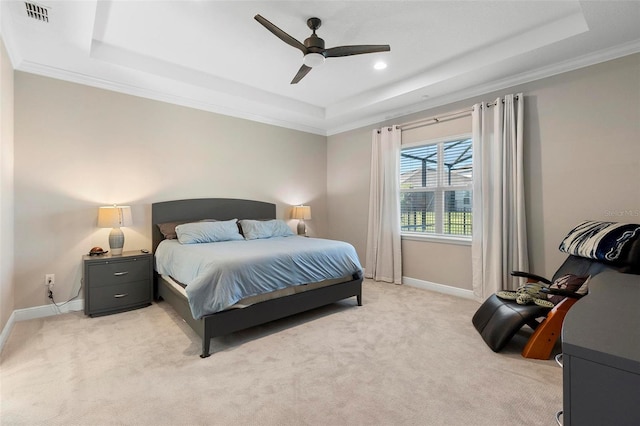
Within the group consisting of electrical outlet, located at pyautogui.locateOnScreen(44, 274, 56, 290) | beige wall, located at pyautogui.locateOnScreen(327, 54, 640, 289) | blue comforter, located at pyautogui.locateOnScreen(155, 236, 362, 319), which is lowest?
electrical outlet, located at pyautogui.locateOnScreen(44, 274, 56, 290)

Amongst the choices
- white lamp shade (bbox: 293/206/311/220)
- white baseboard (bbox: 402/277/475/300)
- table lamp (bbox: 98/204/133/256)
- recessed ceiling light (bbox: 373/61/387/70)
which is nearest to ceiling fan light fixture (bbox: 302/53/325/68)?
recessed ceiling light (bbox: 373/61/387/70)

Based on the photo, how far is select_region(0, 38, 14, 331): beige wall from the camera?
101 inches

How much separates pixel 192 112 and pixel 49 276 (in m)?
2.57

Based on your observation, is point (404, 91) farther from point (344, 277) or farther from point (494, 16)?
point (344, 277)

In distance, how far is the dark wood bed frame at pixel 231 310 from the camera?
2479mm

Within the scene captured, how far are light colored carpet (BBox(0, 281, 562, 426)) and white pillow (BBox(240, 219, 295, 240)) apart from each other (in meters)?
1.44

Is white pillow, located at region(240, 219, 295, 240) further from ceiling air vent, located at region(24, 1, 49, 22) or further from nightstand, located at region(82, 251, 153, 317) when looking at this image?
ceiling air vent, located at region(24, 1, 49, 22)

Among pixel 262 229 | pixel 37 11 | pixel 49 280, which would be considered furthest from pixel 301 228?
pixel 37 11

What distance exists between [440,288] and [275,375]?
285cm

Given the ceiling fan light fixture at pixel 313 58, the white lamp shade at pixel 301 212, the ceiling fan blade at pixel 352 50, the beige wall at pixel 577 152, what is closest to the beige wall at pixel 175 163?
the beige wall at pixel 577 152

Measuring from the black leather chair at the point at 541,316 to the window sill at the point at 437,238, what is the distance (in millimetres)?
1331

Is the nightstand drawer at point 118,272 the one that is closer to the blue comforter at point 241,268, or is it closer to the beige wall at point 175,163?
the blue comforter at point 241,268

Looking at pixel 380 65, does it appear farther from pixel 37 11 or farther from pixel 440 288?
pixel 37 11

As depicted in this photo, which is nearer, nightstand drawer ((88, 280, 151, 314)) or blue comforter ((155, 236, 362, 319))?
blue comforter ((155, 236, 362, 319))
